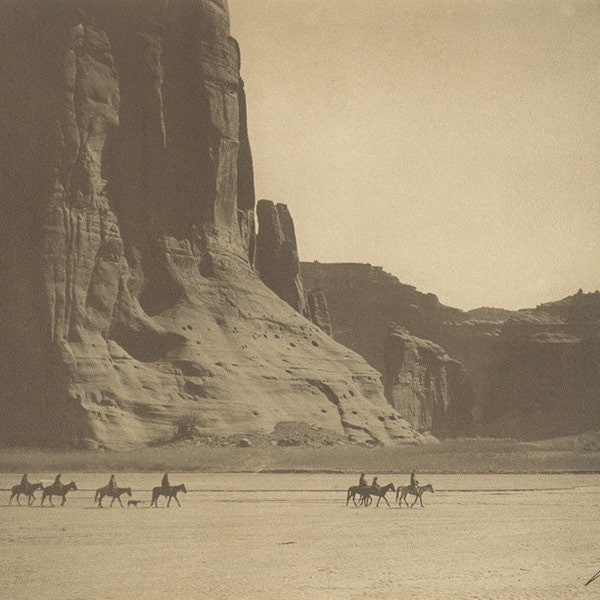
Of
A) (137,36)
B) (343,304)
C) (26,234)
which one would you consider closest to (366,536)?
(26,234)

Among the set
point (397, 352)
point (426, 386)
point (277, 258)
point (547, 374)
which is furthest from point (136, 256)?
point (426, 386)

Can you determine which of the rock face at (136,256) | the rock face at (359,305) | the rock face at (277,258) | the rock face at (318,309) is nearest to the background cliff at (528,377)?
the rock face at (359,305)

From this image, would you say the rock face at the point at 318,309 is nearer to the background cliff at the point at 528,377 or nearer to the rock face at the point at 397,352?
the background cliff at the point at 528,377

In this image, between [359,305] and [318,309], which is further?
[359,305]

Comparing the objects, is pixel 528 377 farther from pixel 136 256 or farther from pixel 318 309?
pixel 136 256

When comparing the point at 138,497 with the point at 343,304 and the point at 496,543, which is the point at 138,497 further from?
the point at 343,304

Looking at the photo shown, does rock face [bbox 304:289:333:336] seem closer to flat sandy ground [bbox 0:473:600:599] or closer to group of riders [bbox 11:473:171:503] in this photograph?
flat sandy ground [bbox 0:473:600:599]

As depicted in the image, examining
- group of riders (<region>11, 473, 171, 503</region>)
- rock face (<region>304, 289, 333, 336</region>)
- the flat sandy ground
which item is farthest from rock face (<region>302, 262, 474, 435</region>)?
group of riders (<region>11, 473, 171, 503</region>)
